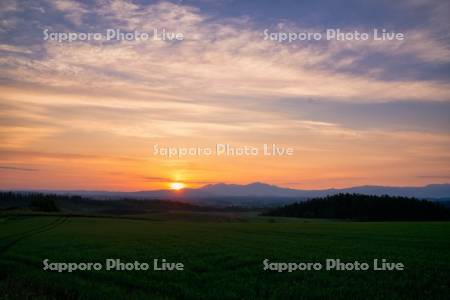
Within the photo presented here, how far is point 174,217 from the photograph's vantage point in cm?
11100

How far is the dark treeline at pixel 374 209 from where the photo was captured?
127 meters

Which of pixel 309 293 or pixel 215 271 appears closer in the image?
pixel 309 293

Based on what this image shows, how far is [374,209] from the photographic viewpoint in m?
133

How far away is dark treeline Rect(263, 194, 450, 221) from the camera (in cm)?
12694

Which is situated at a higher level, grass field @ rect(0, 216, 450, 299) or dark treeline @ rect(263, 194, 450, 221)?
grass field @ rect(0, 216, 450, 299)

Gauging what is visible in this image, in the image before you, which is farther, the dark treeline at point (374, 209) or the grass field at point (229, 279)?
the dark treeline at point (374, 209)

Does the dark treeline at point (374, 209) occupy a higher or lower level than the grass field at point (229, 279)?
lower

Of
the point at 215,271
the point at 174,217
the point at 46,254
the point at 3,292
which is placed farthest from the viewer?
the point at 174,217

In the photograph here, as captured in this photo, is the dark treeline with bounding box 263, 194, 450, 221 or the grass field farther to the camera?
the dark treeline with bounding box 263, 194, 450, 221

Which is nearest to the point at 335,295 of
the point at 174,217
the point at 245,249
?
the point at 245,249

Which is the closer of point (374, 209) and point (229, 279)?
point (229, 279)

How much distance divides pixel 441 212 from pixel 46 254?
121606mm

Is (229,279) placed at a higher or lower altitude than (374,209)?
higher

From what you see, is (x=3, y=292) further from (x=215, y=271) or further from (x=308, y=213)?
(x=308, y=213)
